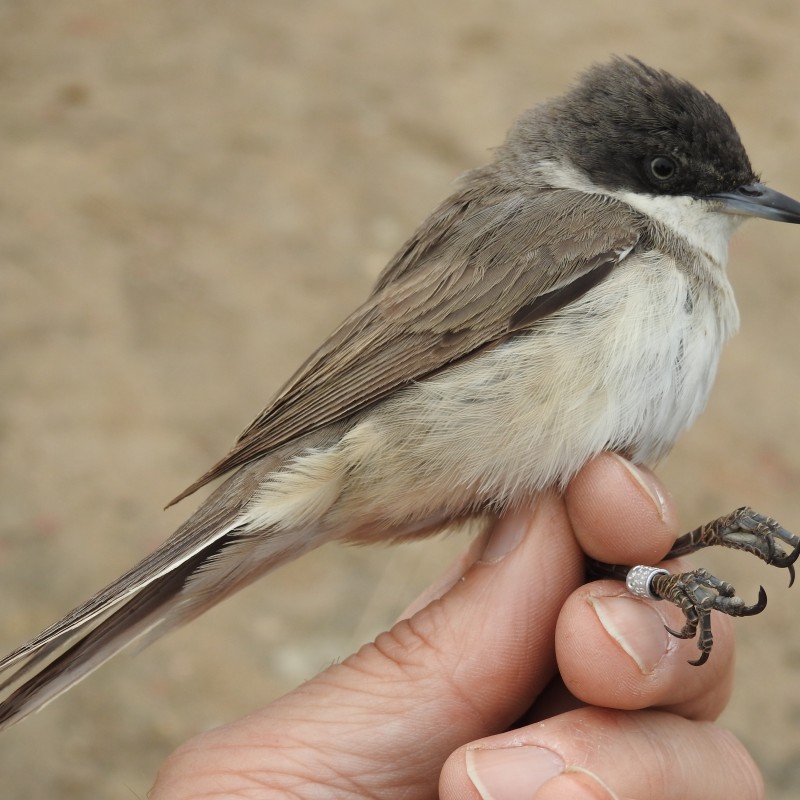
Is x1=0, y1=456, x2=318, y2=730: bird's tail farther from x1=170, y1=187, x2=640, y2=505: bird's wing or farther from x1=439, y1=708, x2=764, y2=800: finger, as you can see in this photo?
x1=439, y1=708, x2=764, y2=800: finger

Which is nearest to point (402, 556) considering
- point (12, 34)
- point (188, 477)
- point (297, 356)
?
point (188, 477)

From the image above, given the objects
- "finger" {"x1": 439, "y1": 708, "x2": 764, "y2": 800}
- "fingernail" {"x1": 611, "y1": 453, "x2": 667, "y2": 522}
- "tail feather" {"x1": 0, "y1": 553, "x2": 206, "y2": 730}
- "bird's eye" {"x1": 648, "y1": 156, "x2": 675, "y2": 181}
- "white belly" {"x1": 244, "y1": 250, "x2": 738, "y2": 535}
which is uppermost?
"bird's eye" {"x1": 648, "y1": 156, "x2": 675, "y2": 181}

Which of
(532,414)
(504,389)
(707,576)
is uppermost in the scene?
(504,389)

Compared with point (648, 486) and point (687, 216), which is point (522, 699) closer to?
point (648, 486)


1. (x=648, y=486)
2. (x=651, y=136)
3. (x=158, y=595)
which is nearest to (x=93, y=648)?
(x=158, y=595)

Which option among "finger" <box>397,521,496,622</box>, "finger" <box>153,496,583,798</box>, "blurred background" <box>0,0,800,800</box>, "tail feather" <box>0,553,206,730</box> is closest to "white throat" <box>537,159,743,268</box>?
"blurred background" <box>0,0,800,800</box>

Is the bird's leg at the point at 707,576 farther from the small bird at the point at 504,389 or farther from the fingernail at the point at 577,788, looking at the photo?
the fingernail at the point at 577,788

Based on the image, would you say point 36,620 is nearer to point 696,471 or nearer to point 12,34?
point 696,471

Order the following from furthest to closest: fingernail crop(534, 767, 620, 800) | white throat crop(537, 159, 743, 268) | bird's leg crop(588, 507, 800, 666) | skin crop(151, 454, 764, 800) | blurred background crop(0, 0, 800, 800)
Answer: blurred background crop(0, 0, 800, 800) → white throat crop(537, 159, 743, 268) → bird's leg crop(588, 507, 800, 666) → skin crop(151, 454, 764, 800) → fingernail crop(534, 767, 620, 800)
